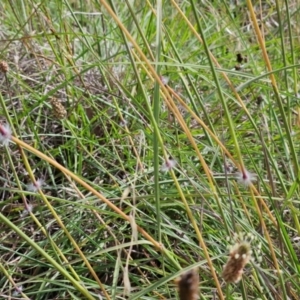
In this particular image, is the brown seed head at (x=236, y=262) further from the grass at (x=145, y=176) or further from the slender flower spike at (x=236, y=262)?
the grass at (x=145, y=176)

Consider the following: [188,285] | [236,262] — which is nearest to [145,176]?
[236,262]

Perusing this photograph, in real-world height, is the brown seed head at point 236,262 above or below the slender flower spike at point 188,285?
below

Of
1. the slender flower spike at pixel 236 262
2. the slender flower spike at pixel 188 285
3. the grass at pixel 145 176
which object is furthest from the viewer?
the grass at pixel 145 176

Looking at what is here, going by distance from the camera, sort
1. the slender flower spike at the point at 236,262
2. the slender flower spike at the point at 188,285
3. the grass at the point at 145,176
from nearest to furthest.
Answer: the slender flower spike at the point at 188,285
the slender flower spike at the point at 236,262
the grass at the point at 145,176

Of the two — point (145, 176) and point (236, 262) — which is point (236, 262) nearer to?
point (236, 262)

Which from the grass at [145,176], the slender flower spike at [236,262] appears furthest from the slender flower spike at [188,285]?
the grass at [145,176]

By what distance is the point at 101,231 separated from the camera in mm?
970

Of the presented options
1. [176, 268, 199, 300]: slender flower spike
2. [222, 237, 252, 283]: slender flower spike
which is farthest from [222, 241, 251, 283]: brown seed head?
[176, 268, 199, 300]: slender flower spike

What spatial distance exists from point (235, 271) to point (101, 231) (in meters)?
0.53

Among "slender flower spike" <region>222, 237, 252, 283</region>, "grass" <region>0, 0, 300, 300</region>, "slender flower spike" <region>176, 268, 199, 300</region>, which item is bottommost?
"grass" <region>0, 0, 300, 300</region>

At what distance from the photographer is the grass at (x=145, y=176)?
73 centimetres

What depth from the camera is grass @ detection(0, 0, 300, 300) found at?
725 millimetres

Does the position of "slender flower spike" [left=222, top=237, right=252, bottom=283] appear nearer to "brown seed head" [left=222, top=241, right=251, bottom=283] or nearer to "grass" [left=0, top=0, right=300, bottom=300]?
"brown seed head" [left=222, top=241, right=251, bottom=283]

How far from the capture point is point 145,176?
99 cm
